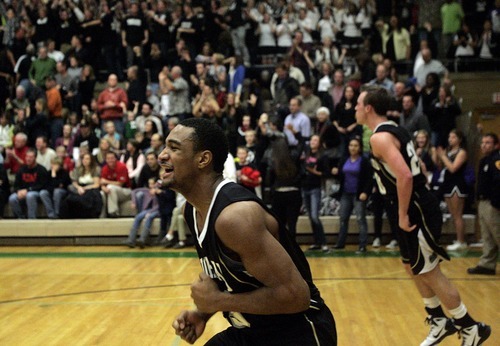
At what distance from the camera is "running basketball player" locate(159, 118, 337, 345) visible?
2922mm

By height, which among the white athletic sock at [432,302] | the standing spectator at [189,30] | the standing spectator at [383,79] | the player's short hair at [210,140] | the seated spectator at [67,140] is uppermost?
the standing spectator at [189,30]

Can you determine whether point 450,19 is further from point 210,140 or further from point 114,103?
point 210,140

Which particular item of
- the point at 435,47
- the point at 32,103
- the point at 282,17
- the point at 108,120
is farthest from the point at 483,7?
the point at 32,103

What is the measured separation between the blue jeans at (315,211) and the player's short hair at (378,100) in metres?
6.15

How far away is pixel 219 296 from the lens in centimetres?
304

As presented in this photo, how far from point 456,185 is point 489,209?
107 inches

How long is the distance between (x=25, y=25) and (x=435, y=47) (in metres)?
9.31

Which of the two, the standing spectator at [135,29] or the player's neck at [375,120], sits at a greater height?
the standing spectator at [135,29]

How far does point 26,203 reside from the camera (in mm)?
13406

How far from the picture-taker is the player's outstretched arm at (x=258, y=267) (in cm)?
289

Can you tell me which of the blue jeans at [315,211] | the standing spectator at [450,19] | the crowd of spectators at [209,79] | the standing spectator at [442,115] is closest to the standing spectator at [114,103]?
the crowd of spectators at [209,79]

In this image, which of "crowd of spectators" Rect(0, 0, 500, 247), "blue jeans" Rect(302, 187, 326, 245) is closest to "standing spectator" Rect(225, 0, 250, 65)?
"crowd of spectators" Rect(0, 0, 500, 247)

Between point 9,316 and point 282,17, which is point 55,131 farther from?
point 9,316

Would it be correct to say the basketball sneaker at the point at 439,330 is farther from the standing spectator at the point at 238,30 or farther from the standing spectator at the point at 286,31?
the standing spectator at the point at 238,30
